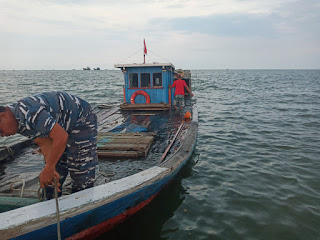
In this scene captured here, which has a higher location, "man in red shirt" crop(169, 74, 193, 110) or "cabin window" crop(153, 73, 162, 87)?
"cabin window" crop(153, 73, 162, 87)

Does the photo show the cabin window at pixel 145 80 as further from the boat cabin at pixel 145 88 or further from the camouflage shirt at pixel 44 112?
the camouflage shirt at pixel 44 112

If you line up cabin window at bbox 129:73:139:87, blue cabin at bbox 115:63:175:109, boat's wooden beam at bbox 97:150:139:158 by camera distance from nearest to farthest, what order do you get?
1. boat's wooden beam at bbox 97:150:139:158
2. blue cabin at bbox 115:63:175:109
3. cabin window at bbox 129:73:139:87

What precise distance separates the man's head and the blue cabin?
9.34 meters

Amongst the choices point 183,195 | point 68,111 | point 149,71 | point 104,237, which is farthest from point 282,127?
point 68,111

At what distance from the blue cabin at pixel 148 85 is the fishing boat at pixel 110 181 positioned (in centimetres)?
28

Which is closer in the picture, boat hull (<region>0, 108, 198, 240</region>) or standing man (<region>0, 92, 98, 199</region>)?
standing man (<region>0, 92, 98, 199</region>)

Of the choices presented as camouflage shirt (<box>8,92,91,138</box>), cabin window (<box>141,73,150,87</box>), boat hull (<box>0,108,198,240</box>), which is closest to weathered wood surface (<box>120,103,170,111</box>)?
cabin window (<box>141,73,150,87</box>)

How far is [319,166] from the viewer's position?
6688 millimetres

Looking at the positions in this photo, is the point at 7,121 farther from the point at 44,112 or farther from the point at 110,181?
the point at 110,181

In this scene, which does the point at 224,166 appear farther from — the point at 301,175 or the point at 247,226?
the point at 247,226

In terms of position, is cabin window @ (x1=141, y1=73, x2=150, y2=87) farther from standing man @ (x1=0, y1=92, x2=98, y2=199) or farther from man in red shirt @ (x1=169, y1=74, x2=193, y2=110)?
standing man @ (x1=0, y1=92, x2=98, y2=199)

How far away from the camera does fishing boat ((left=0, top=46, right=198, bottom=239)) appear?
2.54m

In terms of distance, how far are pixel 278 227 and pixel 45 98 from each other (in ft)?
15.0

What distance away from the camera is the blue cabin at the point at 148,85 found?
11461 millimetres
